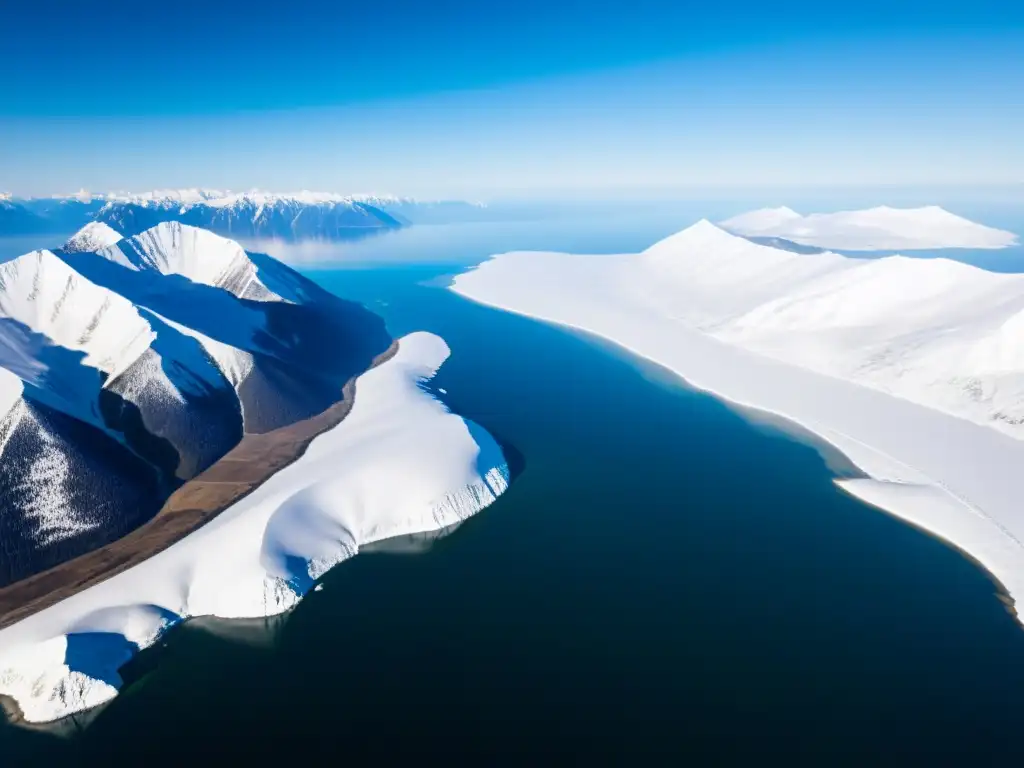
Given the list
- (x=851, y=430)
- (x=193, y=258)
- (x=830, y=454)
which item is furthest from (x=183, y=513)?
(x=851, y=430)

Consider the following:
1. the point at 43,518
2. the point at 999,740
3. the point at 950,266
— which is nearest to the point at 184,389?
the point at 43,518

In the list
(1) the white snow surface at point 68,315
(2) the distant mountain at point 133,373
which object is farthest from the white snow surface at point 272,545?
(1) the white snow surface at point 68,315

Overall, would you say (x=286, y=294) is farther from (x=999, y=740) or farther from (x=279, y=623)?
(x=999, y=740)

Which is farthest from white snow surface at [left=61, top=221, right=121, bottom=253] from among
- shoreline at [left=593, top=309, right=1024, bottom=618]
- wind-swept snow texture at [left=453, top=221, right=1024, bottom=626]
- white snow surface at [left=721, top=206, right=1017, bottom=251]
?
white snow surface at [left=721, top=206, right=1017, bottom=251]

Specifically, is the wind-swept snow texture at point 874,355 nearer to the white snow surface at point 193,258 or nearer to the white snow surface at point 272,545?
the white snow surface at point 272,545

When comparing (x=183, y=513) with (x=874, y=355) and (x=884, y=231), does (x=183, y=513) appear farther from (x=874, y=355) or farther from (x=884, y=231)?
(x=884, y=231)

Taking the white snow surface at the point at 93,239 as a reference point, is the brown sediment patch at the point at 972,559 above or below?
below
